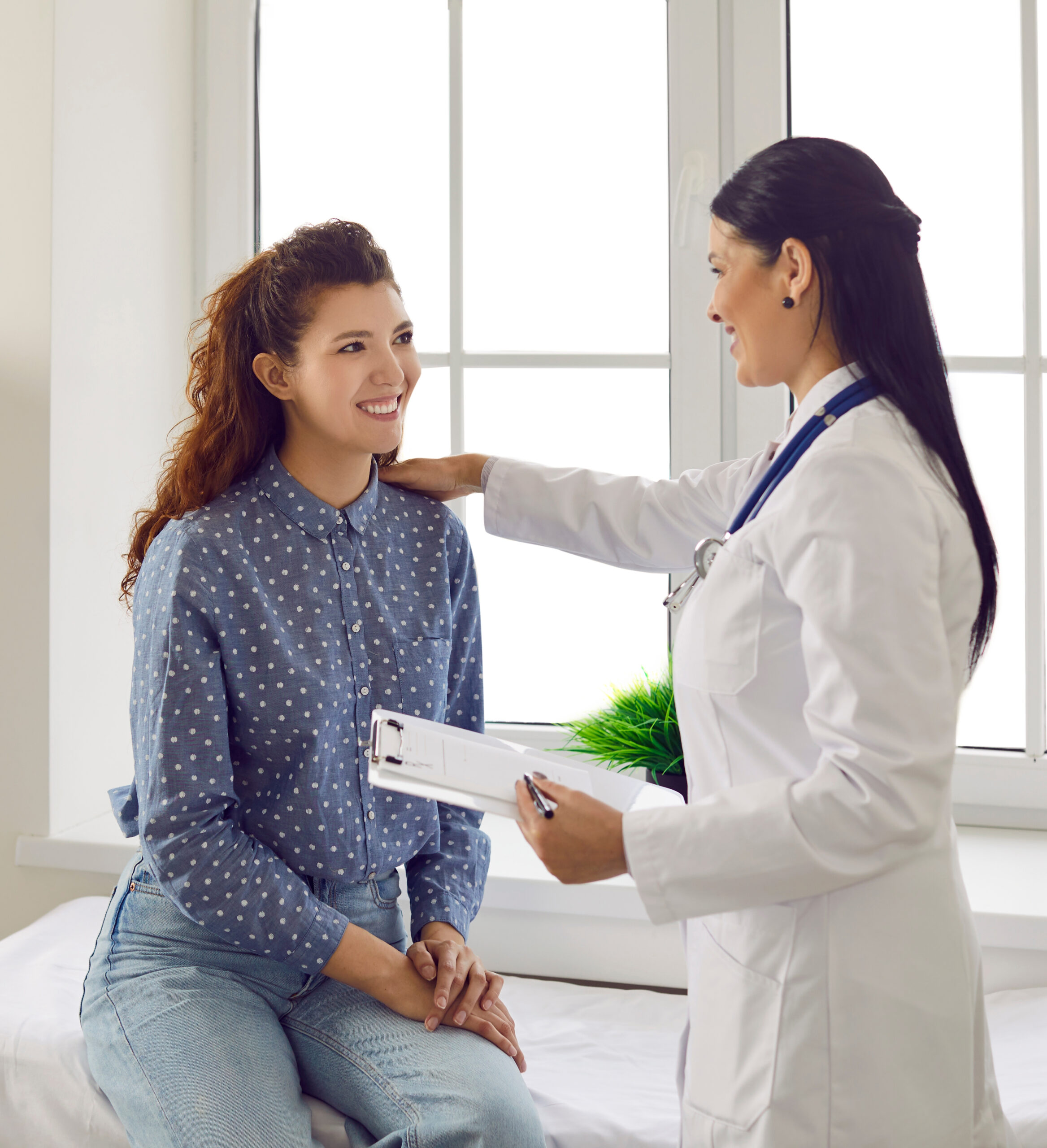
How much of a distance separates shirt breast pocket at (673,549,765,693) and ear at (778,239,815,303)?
0.80 feet

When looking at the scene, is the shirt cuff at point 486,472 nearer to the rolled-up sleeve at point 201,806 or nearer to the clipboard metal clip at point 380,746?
the rolled-up sleeve at point 201,806

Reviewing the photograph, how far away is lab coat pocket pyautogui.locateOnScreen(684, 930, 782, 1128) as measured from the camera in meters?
0.91

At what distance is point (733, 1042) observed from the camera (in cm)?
94

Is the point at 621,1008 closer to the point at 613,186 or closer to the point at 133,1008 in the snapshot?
the point at 133,1008

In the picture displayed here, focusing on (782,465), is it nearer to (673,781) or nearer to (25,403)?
(673,781)

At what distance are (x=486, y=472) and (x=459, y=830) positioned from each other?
1.59 feet

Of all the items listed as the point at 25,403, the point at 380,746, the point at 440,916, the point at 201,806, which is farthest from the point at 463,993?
the point at 25,403

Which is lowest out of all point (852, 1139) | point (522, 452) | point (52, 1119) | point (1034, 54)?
point (52, 1119)

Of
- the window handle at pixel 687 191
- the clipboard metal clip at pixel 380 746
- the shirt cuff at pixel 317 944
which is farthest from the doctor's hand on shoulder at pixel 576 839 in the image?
the window handle at pixel 687 191

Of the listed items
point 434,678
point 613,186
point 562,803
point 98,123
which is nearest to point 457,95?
point 613,186

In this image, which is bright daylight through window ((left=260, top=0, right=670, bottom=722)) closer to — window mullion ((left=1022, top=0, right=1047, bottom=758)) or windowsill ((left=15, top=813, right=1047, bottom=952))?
windowsill ((left=15, top=813, right=1047, bottom=952))

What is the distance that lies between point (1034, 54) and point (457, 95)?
977mm

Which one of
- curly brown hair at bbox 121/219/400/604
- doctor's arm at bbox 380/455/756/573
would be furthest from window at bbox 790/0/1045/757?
curly brown hair at bbox 121/219/400/604

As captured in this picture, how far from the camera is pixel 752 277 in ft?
3.25
